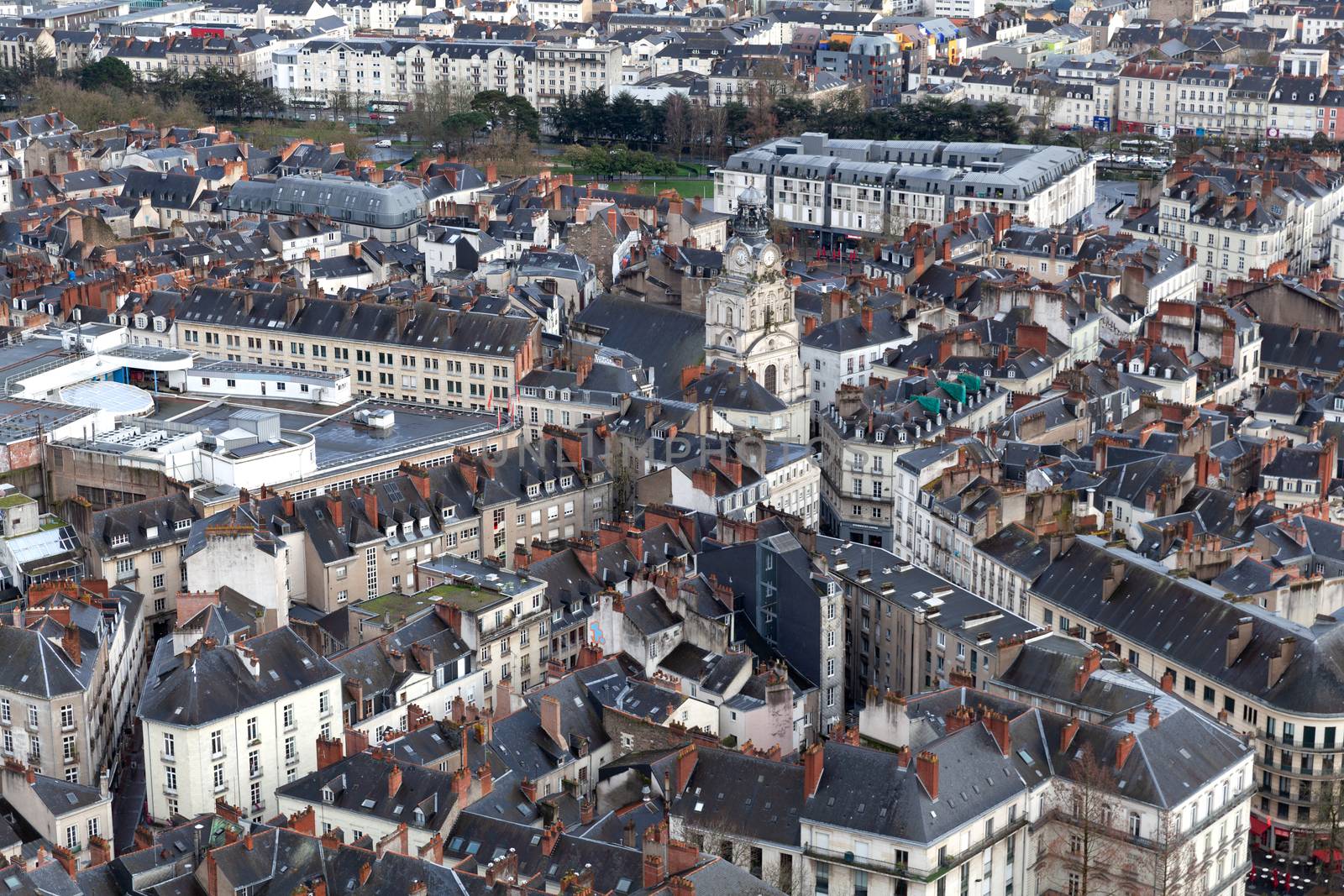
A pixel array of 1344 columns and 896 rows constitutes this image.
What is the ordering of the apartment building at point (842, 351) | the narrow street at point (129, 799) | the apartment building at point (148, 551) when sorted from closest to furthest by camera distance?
1. the narrow street at point (129, 799)
2. the apartment building at point (148, 551)
3. the apartment building at point (842, 351)

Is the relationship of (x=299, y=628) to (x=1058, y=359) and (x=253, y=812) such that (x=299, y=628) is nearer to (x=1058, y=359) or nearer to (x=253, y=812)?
(x=253, y=812)

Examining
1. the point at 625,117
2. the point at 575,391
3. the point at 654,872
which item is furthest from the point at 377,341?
the point at 625,117

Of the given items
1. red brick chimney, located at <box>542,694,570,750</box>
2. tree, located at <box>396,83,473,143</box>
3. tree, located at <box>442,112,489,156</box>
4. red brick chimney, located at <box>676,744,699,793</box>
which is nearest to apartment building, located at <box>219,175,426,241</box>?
tree, located at <box>442,112,489,156</box>

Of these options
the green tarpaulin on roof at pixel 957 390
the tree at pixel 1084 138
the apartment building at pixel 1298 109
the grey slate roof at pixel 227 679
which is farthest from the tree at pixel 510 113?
the grey slate roof at pixel 227 679

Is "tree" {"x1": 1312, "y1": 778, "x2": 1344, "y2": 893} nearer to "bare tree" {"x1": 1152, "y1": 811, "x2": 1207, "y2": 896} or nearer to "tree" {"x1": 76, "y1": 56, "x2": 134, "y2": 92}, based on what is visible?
"bare tree" {"x1": 1152, "y1": 811, "x2": 1207, "y2": 896}

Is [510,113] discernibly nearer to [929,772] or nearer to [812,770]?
[812,770]

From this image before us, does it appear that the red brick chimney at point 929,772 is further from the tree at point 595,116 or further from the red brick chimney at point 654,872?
the tree at point 595,116

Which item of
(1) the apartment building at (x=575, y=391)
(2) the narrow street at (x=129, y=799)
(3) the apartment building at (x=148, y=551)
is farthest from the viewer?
(1) the apartment building at (x=575, y=391)

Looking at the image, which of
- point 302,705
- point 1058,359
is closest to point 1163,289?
point 1058,359

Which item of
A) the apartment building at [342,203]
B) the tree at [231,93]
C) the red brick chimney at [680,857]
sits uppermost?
the tree at [231,93]
